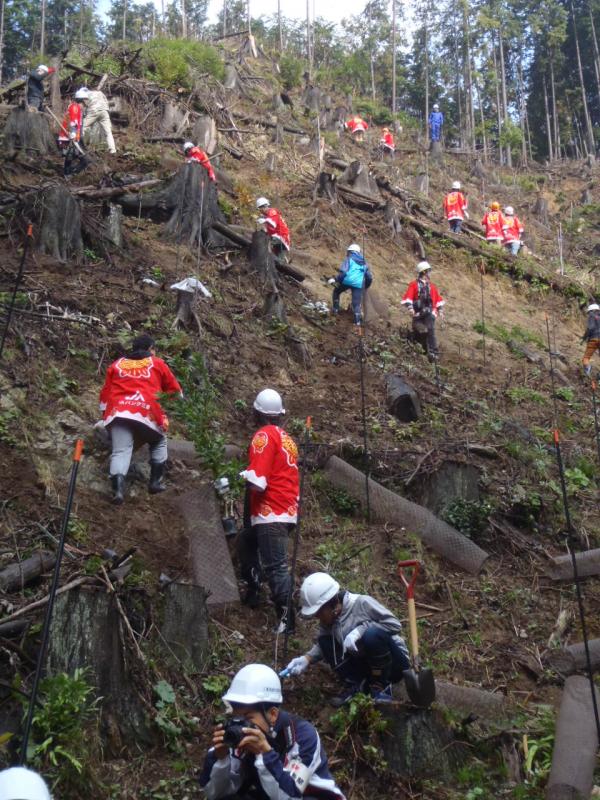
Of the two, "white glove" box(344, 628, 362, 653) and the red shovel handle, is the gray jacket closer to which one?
"white glove" box(344, 628, 362, 653)

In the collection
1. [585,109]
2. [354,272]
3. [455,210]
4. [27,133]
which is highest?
[27,133]

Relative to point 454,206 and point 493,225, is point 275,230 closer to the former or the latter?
point 454,206

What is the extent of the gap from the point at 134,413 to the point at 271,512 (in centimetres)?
159

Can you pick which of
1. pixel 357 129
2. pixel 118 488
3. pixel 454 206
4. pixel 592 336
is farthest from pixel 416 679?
pixel 357 129

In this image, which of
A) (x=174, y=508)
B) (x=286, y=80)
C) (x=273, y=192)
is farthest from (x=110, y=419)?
(x=286, y=80)

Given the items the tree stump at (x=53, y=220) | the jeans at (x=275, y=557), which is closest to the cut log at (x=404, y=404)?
the jeans at (x=275, y=557)

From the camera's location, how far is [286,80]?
34344mm

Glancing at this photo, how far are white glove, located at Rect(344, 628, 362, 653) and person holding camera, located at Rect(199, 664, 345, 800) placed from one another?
1.35 metres

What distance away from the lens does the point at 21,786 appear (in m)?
3.16

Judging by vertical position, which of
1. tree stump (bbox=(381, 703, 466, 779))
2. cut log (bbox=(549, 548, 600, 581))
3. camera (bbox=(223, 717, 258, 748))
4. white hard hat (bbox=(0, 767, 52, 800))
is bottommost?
cut log (bbox=(549, 548, 600, 581))

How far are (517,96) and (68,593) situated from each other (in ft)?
174

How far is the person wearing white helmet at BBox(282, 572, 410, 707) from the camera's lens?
5512 mm

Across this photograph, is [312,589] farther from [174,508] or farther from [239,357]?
[239,357]

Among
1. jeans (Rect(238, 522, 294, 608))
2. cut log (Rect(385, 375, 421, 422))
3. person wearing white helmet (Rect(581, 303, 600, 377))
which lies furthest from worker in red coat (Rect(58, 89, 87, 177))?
jeans (Rect(238, 522, 294, 608))
